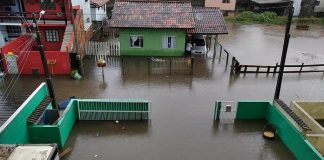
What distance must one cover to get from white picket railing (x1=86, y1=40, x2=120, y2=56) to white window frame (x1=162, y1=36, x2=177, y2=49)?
3.94m

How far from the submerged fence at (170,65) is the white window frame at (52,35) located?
26.9 ft

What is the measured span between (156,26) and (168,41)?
5.87ft

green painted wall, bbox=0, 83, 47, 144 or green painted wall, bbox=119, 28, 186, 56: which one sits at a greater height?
green painted wall, bbox=119, 28, 186, 56

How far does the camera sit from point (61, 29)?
2389cm

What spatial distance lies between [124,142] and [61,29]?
1407 cm

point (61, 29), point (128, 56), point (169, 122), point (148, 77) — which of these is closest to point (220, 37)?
point (128, 56)

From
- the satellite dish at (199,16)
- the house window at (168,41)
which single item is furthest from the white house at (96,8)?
the satellite dish at (199,16)

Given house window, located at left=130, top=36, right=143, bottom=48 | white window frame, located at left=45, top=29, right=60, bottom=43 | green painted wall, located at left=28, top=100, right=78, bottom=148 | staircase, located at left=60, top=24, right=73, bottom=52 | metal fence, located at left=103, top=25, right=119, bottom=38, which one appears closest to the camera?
green painted wall, located at left=28, top=100, right=78, bottom=148

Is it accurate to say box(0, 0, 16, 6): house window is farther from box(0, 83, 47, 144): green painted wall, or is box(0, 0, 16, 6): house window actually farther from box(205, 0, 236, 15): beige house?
box(205, 0, 236, 15): beige house

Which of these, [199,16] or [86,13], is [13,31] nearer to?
[86,13]

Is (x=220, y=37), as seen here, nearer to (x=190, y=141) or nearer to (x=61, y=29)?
(x=61, y=29)

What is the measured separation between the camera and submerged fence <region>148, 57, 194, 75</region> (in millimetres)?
21845

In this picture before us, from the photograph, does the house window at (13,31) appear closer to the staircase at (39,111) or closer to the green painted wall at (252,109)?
the staircase at (39,111)

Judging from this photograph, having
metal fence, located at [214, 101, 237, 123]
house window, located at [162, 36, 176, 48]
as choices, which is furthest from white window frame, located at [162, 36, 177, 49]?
metal fence, located at [214, 101, 237, 123]
